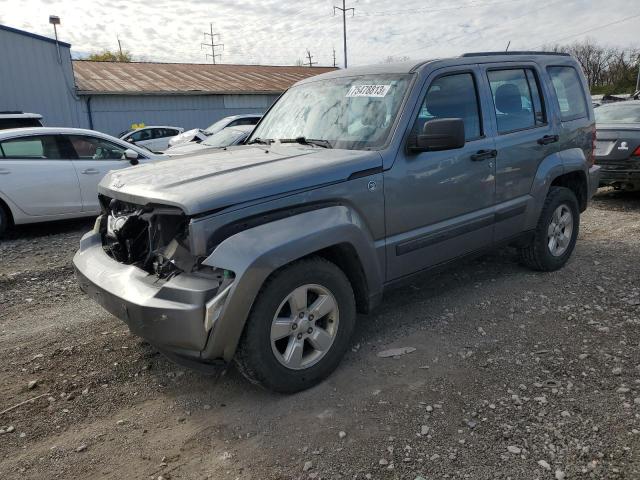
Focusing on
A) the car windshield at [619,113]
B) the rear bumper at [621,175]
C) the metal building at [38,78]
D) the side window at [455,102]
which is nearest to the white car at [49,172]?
the side window at [455,102]

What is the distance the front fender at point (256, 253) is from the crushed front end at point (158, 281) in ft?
0.21

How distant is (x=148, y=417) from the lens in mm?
3018

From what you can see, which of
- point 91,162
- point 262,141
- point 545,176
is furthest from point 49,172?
point 545,176

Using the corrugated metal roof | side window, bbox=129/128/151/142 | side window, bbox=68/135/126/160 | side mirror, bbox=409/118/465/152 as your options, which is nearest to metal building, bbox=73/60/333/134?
the corrugated metal roof

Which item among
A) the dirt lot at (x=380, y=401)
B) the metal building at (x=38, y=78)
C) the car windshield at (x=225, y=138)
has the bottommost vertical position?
the dirt lot at (x=380, y=401)

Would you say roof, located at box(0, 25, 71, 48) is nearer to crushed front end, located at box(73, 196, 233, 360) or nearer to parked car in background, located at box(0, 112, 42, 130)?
parked car in background, located at box(0, 112, 42, 130)

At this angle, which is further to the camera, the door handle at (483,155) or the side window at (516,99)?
the side window at (516,99)

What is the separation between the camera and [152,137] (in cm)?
1941

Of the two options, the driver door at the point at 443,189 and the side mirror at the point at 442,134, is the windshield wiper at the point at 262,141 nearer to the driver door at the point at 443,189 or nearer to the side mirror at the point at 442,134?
the driver door at the point at 443,189

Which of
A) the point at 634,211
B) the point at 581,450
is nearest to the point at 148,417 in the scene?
the point at 581,450

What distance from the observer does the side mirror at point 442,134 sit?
333cm

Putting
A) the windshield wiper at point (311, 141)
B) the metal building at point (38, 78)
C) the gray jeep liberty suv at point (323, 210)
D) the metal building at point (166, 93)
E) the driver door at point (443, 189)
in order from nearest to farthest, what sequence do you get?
1. the gray jeep liberty suv at point (323, 210)
2. the driver door at point (443, 189)
3. the windshield wiper at point (311, 141)
4. the metal building at point (38, 78)
5. the metal building at point (166, 93)

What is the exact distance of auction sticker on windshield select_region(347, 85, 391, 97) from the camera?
378 centimetres

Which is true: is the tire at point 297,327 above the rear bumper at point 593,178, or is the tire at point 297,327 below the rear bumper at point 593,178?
below
